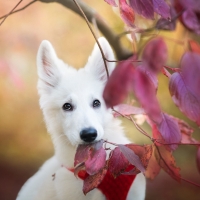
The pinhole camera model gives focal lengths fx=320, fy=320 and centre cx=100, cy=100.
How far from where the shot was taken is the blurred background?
0.91 m

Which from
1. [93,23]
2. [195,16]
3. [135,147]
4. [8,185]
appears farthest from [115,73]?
[8,185]

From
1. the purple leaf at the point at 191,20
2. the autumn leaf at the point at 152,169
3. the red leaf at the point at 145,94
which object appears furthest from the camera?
the autumn leaf at the point at 152,169

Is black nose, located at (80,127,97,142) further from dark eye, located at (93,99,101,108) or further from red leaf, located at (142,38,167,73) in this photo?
red leaf, located at (142,38,167,73)

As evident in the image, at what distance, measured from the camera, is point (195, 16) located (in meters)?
0.57

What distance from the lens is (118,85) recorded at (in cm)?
45

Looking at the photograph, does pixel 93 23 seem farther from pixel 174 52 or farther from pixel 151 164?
pixel 151 164

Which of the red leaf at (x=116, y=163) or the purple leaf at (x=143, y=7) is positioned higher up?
the purple leaf at (x=143, y=7)

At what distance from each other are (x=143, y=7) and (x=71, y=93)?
12.0 inches

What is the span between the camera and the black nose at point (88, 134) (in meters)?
0.78

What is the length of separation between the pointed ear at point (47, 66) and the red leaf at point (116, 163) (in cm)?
27

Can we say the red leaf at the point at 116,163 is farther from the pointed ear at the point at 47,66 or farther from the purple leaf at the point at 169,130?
the pointed ear at the point at 47,66

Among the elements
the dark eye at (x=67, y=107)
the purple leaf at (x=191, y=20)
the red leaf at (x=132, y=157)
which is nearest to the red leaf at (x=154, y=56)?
the purple leaf at (x=191, y=20)

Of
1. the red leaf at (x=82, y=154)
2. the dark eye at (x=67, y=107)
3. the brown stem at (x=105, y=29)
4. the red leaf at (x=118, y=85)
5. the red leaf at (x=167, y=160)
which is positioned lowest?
the red leaf at (x=167, y=160)

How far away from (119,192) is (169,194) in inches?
8.2
